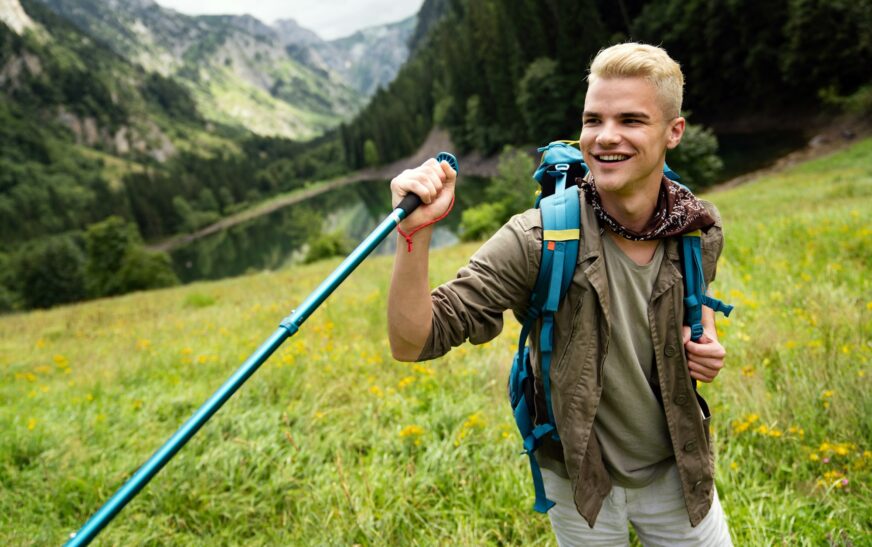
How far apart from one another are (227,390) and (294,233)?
228ft

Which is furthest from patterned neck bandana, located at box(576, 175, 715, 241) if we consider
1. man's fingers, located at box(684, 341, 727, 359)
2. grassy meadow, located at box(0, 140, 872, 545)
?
grassy meadow, located at box(0, 140, 872, 545)

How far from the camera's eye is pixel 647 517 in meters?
1.94

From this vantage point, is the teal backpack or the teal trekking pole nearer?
the teal trekking pole

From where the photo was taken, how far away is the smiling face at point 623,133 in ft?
5.40

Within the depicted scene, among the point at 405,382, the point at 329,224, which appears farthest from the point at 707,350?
the point at 329,224

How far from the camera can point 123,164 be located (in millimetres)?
160000

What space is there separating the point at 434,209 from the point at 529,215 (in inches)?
14.6

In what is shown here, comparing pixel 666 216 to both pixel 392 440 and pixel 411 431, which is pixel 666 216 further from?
pixel 392 440

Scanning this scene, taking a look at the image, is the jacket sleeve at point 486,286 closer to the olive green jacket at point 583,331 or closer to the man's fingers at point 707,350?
the olive green jacket at point 583,331

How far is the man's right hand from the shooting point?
1.55 metres

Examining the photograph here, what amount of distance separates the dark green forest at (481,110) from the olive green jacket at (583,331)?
1696 centimetres

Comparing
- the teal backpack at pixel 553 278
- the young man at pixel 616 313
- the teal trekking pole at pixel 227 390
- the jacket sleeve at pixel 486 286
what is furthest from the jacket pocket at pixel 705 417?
the teal trekking pole at pixel 227 390

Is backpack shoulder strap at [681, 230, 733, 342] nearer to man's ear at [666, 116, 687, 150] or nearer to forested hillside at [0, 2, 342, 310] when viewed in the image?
man's ear at [666, 116, 687, 150]

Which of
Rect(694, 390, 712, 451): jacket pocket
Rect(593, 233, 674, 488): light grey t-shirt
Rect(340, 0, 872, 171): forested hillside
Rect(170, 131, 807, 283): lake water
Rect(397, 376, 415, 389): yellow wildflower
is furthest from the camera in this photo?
Rect(170, 131, 807, 283): lake water
